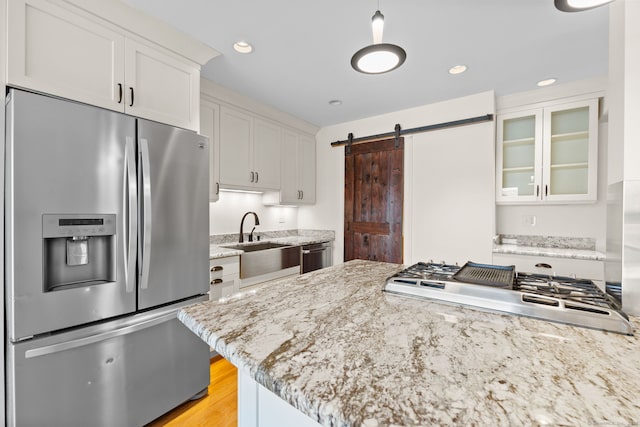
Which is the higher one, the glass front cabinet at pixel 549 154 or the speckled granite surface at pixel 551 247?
the glass front cabinet at pixel 549 154

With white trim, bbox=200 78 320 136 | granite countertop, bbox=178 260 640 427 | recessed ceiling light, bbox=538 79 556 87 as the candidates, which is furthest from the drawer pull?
white trim, bbox=200 78 320 136

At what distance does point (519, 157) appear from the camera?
9.99 ft

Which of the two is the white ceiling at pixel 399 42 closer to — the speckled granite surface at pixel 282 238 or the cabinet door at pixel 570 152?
the cabinet door at pixel 570 152

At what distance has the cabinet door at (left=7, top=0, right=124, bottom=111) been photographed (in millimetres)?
1316

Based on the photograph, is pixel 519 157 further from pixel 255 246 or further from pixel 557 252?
pixel 255 246

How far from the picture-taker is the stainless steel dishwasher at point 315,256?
11.3ft

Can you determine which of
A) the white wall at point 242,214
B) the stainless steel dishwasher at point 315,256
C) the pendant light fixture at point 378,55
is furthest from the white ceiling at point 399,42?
the stainless steel dishwasher at point 315,256

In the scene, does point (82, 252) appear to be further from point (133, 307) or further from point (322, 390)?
point (322, 390)

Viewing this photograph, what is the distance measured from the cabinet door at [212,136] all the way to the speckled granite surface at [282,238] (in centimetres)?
57

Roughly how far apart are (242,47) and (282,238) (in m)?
2.43

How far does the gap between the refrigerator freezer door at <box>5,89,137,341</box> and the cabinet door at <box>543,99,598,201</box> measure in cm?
361

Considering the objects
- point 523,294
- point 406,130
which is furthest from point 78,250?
point 406,130

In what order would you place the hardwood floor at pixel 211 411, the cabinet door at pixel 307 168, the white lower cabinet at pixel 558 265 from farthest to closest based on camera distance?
the cabinet door at pixel 307 168 < the white lower cabinet at pixel 558 265 < the hardwood floor at pixel 211 411

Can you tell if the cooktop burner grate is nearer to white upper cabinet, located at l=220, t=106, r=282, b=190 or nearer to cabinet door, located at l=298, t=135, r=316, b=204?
white upper cabinet, located at l=220, t=106, r=282, b=190
